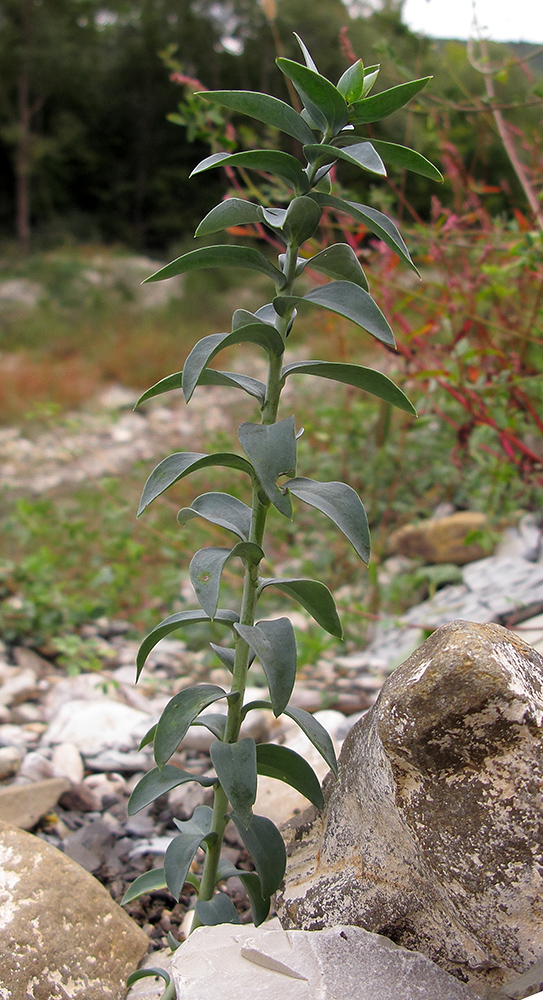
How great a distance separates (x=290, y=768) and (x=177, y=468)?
410mm

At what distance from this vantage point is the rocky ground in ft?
4.64

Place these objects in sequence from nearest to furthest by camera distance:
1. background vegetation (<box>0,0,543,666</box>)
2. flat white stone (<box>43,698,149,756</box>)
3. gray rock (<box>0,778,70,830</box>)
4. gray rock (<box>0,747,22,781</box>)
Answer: gray rock (<box>0,778,70,830</box>)
gray rock (<box>0,747,22,781</box>)
flat white stone (<box>43,698,149,756</box>)
background vegetation (<box>0,0,543,666</box>)

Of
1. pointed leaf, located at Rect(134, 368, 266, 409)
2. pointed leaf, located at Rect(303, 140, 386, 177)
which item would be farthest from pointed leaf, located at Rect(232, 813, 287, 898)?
pointed leaf, located at Rect(303, 140, 386, 177)

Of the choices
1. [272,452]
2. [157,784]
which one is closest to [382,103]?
[272,452]

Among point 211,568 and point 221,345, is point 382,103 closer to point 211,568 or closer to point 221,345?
point 221,345

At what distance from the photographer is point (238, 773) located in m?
0.85

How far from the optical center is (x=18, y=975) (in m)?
0.94

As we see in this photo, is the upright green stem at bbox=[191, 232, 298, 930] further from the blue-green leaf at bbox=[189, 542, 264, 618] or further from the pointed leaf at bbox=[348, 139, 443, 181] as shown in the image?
the pointed leaf at bbox=[348, 139, 443, 181]

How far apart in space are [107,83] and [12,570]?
52.3 feet

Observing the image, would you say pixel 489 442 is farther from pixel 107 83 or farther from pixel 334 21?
pixel 107 83

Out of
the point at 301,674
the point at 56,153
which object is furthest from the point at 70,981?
the point at 56,153

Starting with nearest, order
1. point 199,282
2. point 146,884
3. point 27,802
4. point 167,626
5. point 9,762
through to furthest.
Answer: point 167,626 < point 146,884 < point 27,802 < point 9,762 < point 199,282

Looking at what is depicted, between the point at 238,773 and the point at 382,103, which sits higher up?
the point at 382,103

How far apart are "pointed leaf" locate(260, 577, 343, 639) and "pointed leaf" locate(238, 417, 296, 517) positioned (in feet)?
0.41
